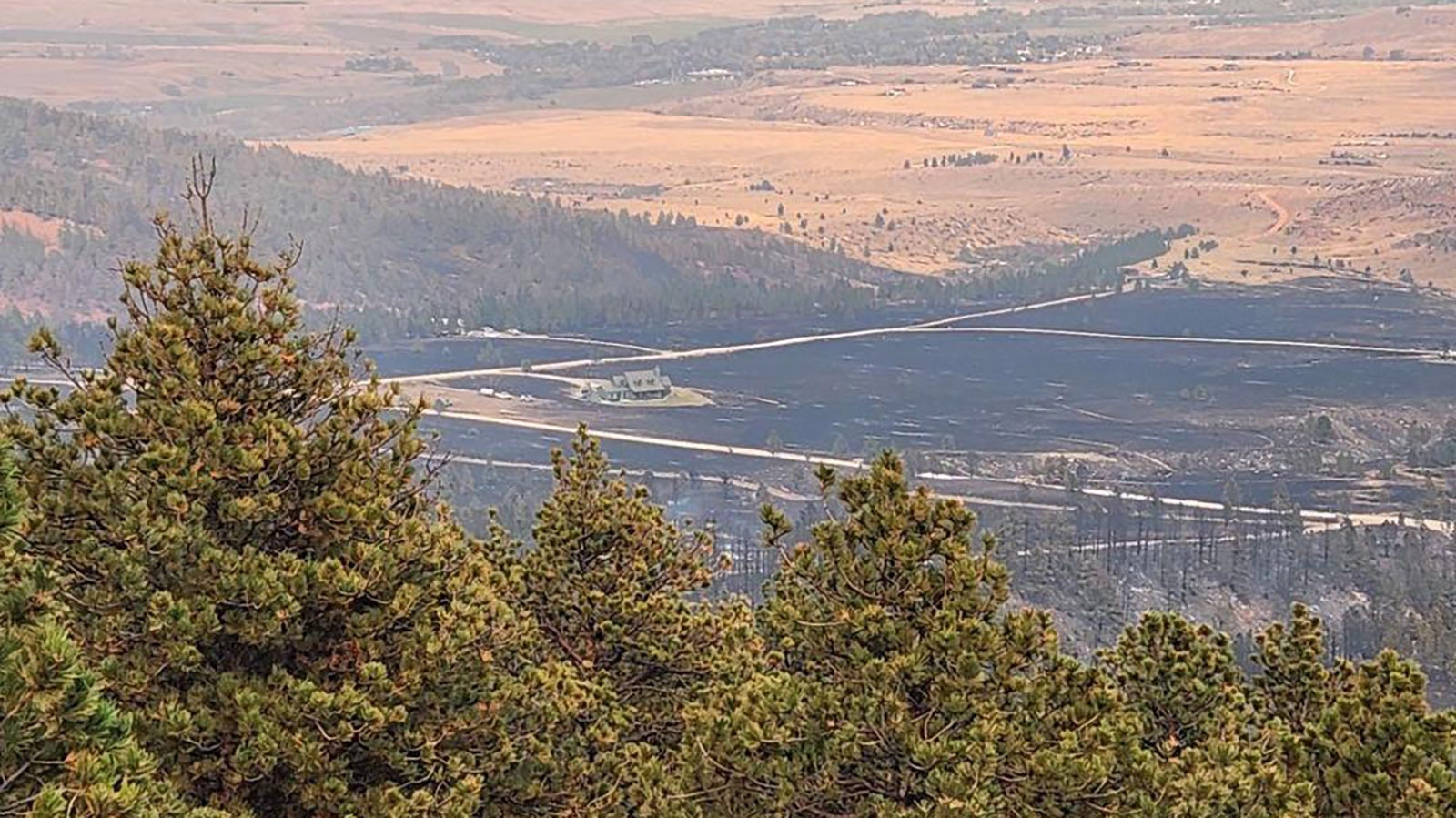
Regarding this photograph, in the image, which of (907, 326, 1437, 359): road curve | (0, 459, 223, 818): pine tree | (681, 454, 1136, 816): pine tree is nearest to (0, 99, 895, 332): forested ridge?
(907, 326, 1437, 359): road curve

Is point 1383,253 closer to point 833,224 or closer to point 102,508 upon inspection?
point 833,224

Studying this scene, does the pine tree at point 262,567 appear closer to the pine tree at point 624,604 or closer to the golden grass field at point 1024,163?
the pine tree at point 624,604

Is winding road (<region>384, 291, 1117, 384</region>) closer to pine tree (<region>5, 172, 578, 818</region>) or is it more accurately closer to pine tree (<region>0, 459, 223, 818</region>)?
pine tree (<region>5, 172, 578, 818</region>)

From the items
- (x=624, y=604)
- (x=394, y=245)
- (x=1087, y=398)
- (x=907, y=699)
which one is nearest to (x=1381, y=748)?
(x=907, y=699)

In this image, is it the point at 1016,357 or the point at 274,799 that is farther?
the point at 1016,357

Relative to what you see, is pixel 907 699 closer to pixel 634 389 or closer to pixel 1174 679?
pixel 1174 679

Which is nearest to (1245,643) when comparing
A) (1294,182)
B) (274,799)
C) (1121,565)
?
(1121,565)
